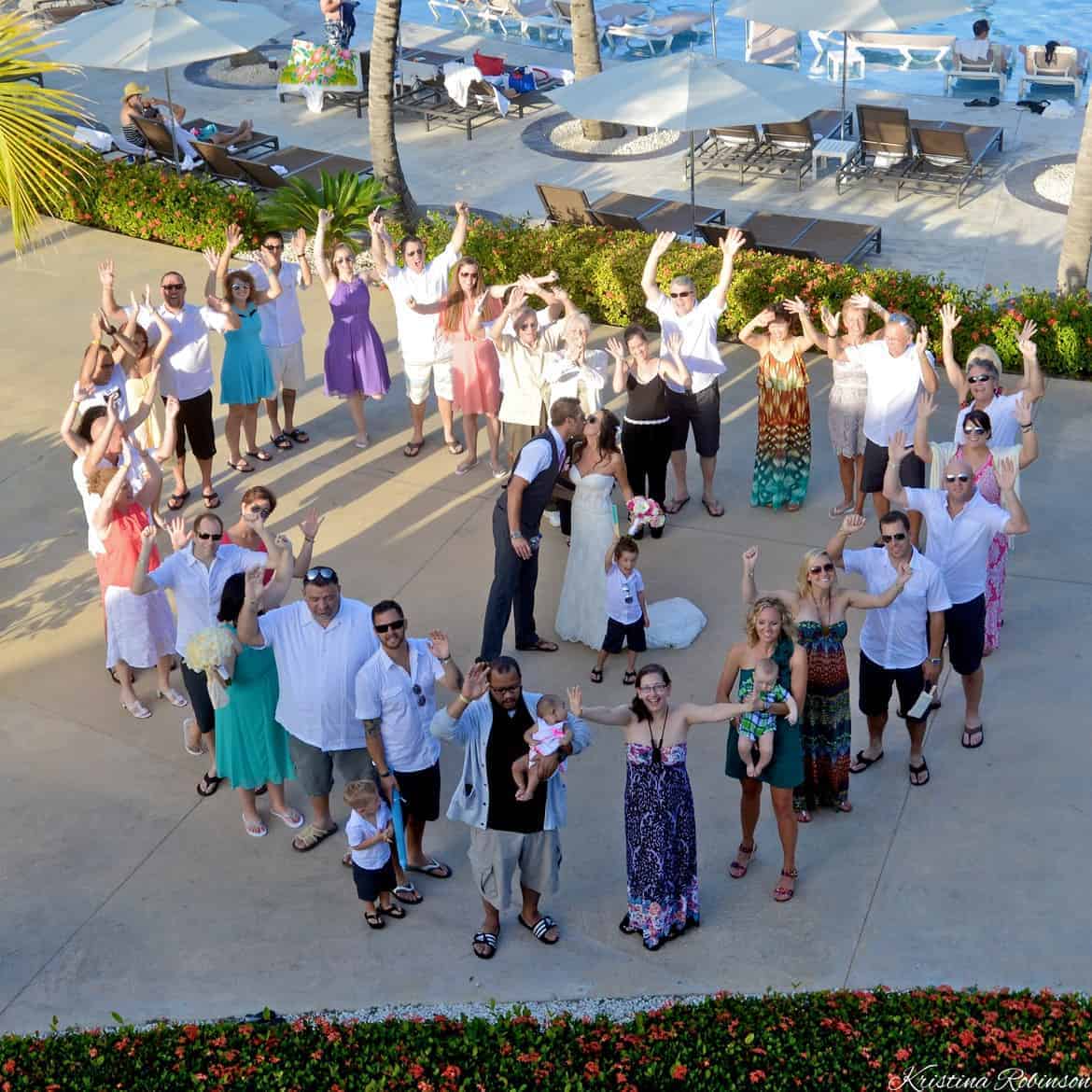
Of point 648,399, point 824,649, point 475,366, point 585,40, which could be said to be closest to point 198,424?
point 475,366

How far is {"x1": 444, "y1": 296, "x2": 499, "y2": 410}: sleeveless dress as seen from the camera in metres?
11.3

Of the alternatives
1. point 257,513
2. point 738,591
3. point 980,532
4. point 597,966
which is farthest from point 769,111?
point 597,966

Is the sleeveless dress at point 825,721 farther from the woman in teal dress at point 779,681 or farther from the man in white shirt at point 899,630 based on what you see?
the man in white shirt at point 899,630

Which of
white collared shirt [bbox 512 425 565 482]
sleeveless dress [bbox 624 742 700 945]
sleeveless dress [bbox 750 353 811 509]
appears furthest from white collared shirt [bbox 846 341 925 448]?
sleeveless dress [bbox 624 742 700 945]

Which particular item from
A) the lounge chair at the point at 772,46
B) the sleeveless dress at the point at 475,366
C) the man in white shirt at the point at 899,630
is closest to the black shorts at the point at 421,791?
the man in white shirt at the point at 899,630

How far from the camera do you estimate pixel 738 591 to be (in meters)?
10.4

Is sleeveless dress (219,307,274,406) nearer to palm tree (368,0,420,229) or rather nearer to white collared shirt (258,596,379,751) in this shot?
white collared shirt (258,596,379,751)

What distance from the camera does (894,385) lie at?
1023 centimetres

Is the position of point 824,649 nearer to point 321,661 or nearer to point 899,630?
point 899,630

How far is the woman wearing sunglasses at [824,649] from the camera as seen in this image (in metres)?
7.73

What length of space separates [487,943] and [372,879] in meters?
0.64

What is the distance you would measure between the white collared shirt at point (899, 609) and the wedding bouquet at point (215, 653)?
318cm

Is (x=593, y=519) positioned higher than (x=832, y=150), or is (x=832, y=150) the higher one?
(x=593, y=519)

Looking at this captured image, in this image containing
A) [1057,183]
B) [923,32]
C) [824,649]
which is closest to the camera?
[824,649]
